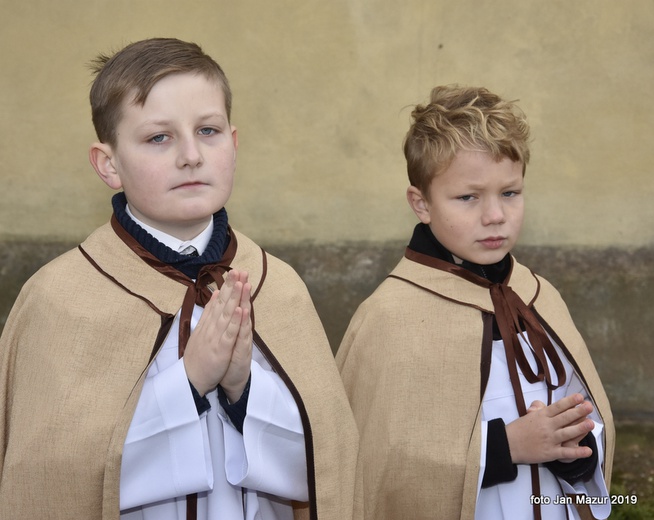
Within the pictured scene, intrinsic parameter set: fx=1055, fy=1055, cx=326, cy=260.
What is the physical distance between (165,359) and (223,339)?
1.07ft

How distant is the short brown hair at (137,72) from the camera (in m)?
3.20

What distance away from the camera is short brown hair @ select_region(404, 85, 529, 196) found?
3627 millimetres

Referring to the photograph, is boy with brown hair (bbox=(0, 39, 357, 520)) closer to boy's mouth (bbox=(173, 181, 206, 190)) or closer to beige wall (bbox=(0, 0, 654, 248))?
boy's mouth (bbox=(173, 181, 206, 190))

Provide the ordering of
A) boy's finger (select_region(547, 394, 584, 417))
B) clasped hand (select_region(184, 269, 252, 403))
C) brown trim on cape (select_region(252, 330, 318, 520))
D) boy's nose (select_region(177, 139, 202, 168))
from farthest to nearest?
boy's finger (select_region(547, 394, 584, 417))
brown trim on cape (select_region(252, 330, 318, 520))
boy's nose (select_region(177, 139, 202, 168))
clasped hand (select_region(184, 269, 252, 403))

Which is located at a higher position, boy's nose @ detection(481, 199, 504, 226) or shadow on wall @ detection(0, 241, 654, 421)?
shadow on wall @ detection(0, 241, 654, 421)

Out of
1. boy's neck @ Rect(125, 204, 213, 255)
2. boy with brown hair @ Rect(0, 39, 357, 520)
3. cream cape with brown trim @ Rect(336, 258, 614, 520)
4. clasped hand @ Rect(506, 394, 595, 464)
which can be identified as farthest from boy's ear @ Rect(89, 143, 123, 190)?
clasped hand @ Rect(506, 394, 595, 464)

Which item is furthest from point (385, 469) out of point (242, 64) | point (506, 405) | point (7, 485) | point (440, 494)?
point (242, 64)

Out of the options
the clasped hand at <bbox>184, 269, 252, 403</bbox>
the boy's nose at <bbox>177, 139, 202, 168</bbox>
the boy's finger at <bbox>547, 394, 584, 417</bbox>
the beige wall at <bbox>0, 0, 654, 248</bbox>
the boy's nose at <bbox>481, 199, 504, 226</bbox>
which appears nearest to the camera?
the clasped hand at <bbox>184, 269, 252, 403</bbox>

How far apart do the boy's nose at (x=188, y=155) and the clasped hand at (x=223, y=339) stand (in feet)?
1.26

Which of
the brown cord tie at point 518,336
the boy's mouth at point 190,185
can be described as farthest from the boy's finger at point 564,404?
the boy's mouth at point 190,185

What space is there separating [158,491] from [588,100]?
168 inches

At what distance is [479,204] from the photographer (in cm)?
365

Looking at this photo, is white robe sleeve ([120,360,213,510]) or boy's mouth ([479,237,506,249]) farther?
boy's mouth ([479,237,506,249])

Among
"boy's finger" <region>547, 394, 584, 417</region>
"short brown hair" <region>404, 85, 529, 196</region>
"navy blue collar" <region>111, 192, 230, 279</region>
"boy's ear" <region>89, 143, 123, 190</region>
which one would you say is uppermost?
"short brown hair" <region>404, 85, 529, 196</region>
